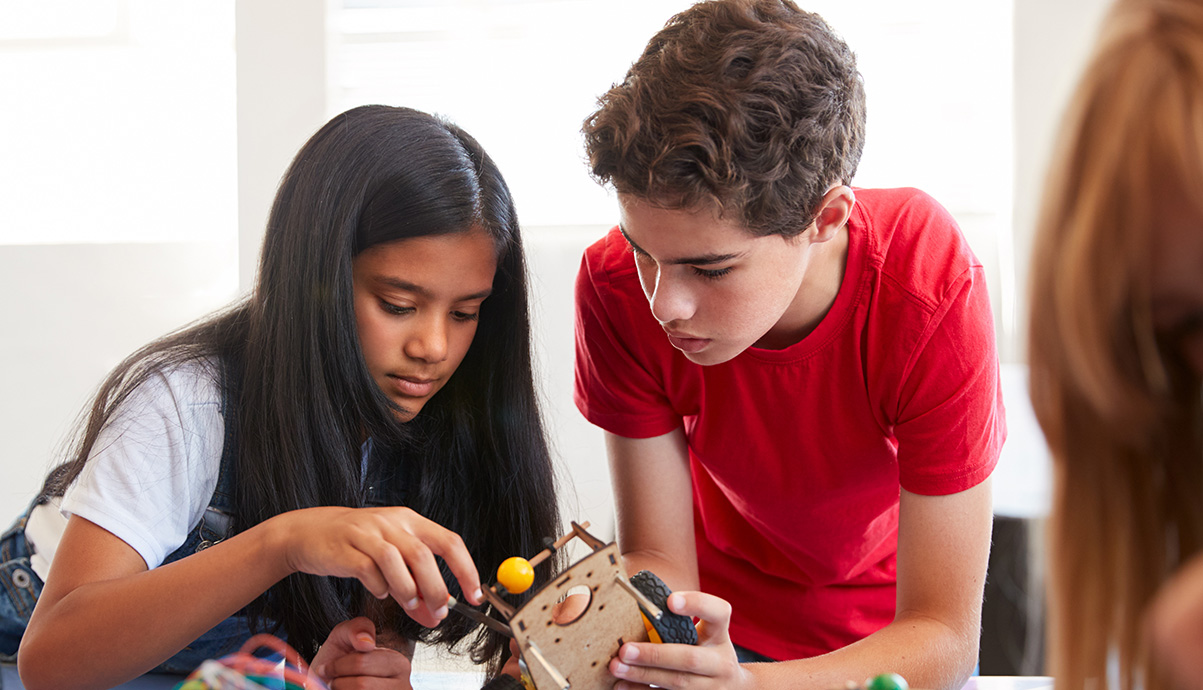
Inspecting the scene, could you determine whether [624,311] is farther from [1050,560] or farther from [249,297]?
[1050,560]

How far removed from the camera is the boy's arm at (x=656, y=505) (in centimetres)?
106

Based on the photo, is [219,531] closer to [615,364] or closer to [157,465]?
[157,465]

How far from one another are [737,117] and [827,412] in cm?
38

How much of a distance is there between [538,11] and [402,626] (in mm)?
1661

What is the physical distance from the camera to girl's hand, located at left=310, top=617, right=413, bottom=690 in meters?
0.82

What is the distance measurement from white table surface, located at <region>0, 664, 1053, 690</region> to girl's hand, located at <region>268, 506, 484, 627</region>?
0.18m

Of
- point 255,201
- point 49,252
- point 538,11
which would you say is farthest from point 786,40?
point 49,252

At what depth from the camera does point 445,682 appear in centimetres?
91

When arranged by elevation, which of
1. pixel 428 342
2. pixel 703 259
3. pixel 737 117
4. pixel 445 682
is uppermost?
pixel 737 117

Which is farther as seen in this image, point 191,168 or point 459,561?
point 191,168

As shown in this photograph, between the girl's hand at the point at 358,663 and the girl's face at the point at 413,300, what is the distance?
0.90ft

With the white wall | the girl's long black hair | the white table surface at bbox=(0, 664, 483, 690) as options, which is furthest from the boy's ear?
the white wall

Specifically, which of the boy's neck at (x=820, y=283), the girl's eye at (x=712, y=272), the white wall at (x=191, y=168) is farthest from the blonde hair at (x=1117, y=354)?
the white wall at (x=191, y=168)

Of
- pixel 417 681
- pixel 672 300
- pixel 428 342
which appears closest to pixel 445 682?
pixel 417 681
